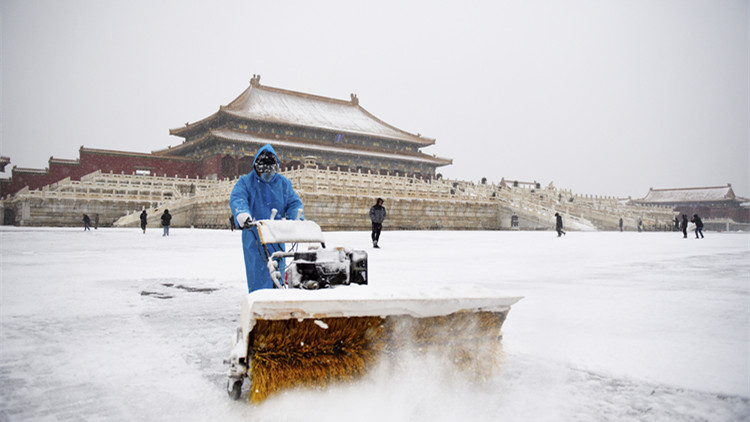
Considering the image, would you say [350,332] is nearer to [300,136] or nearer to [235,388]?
[235,388]

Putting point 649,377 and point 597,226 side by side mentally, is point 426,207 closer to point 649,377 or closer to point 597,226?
point 597,226

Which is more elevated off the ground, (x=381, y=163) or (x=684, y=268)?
(x=381, y=163)

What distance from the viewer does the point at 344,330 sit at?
7.09 feet

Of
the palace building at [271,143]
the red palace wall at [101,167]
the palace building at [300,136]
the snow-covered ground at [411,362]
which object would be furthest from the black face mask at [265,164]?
the red palace wall at [101,167]

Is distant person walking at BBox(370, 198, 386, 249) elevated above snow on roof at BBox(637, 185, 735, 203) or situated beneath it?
situated beneath

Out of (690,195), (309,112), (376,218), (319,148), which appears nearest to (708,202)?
(690,195)

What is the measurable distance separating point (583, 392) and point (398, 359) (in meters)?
0.90

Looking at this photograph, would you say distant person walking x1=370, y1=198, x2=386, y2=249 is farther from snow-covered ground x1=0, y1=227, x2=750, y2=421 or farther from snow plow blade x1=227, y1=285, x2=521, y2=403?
snow plow blade x1=227, y1=285, x2=521, y2=403

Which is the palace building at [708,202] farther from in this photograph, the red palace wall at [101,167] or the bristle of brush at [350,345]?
the bristle of brush at [350,345]

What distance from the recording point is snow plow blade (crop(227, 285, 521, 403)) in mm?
1998

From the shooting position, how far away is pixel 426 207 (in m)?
22.3

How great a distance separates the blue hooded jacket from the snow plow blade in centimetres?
112

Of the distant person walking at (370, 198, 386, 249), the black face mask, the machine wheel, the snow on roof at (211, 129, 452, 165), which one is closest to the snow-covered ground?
the machine wheel

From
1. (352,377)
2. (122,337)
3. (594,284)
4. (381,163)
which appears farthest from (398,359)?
(381,163)
